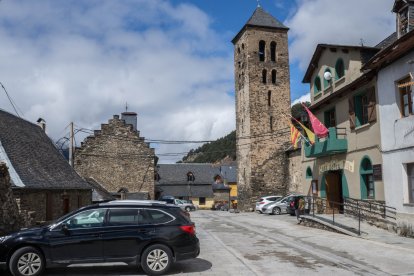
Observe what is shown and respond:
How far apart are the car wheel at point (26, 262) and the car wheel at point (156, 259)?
2.13m

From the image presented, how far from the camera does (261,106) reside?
4397cm

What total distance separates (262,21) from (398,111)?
3219 cm

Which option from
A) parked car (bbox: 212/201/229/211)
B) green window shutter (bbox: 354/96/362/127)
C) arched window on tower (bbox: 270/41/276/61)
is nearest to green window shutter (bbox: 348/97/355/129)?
green window shutter (bbox: 354/96/362/127)

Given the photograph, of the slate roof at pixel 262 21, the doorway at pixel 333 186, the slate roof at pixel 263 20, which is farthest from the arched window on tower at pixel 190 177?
the doorway at pixel 333 186

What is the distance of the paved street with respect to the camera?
9922 millimetres

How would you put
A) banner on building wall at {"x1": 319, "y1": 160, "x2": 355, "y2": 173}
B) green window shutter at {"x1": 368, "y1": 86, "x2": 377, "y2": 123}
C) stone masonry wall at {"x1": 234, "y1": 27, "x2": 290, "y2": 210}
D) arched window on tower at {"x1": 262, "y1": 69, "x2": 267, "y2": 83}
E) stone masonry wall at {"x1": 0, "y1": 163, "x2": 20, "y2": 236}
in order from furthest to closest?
arched window on tower at {"x1": 262, "y1": 69, "x2": 267, "y2": 83} < stone masonry wall at {"x1": 234, "y1": 27, "x2": 290, "y2": 210} < banner on building wall at {"x1": 319, "y1": 160, "x2": 355, "y2": 173} < green window shutter at {"x1": 368, "y1": 86, "x2": 377, "y2": 123} < stone masonry wall at {"x1": 0, "y1": 163, "x2": 20, "y2": 236}

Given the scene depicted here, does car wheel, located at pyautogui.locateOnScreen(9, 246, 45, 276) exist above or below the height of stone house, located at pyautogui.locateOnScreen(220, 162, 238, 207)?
below

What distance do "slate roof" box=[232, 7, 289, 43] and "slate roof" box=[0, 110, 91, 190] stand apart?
84.1ft

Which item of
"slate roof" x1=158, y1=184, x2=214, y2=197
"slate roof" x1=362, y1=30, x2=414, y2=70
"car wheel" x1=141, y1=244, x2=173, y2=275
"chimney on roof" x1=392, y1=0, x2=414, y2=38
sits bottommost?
"car wheel" x1=141, y1=244, x2=173, y2=275

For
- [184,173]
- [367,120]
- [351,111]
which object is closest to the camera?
[367,120]

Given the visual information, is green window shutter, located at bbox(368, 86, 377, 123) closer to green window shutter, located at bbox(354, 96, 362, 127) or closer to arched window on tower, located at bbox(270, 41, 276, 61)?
green window shutter, located at bbox(354, 96, 362, 127)

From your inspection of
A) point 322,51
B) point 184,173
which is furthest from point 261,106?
point 184,173

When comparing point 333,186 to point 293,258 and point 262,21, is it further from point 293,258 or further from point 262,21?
point 262,21

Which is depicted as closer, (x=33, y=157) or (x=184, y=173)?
(x=33, y=157)
